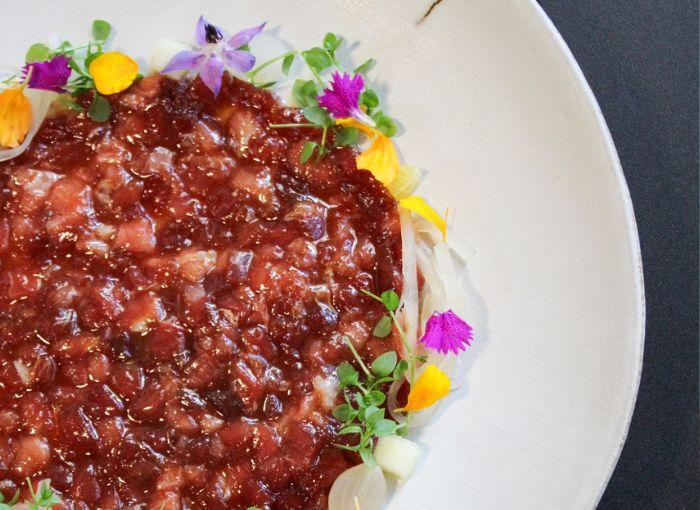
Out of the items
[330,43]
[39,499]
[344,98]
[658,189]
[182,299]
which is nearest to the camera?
[39,499]

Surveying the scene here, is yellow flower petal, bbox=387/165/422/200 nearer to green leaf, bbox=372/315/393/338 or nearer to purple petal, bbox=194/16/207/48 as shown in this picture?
green leaf, bbox=372/315/393/338

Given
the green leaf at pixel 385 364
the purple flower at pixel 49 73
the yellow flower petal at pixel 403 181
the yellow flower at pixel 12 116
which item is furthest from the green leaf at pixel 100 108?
the green leaf at pixel 385 364

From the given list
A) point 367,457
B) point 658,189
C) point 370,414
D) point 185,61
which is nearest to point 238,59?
point 185,61

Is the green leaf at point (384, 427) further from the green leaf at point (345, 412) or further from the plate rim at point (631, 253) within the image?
the plate rim at point (631, 253)

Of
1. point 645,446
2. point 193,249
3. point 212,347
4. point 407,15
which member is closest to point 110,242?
point 193,249

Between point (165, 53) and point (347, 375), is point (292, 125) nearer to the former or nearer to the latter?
point (165, 53)

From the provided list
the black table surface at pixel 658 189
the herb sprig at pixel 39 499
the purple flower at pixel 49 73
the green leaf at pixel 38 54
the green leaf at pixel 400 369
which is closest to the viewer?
the herb sprig at pixel 39 499
